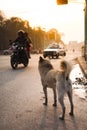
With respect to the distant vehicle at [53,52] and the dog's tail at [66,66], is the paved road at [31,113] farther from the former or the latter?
the distant vehicle at [53,52]

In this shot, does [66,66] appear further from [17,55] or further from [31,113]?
[17,55]

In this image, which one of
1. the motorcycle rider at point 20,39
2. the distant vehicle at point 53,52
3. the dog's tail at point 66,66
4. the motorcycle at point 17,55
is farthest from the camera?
the distant vehicle at point 53,52

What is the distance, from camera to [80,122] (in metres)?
7.21

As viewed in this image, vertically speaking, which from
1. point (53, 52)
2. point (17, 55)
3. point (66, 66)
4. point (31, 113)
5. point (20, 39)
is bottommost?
point (53, 52)

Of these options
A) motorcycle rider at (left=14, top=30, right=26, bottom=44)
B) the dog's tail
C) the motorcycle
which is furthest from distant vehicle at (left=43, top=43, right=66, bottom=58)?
the dog's tail

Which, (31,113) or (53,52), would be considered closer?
(31,113)

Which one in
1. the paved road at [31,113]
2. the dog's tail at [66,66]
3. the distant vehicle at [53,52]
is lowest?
the distant vehicle at [53,52]

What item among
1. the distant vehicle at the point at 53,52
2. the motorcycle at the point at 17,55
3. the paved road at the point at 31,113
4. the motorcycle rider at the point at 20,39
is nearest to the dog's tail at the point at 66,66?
the paved road at the point at 31,113

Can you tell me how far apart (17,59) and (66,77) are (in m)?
13.7

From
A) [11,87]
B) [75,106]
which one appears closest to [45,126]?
[75,106]

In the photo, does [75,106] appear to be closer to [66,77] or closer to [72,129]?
[66,77]

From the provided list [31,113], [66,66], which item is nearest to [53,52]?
[31,113]

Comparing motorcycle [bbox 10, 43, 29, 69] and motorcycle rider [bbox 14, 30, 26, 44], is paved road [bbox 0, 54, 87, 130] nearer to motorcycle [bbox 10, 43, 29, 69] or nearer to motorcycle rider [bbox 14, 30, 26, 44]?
motorcycle [bbox 10, 43, 29, 69]

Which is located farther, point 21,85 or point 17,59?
point 17,59
